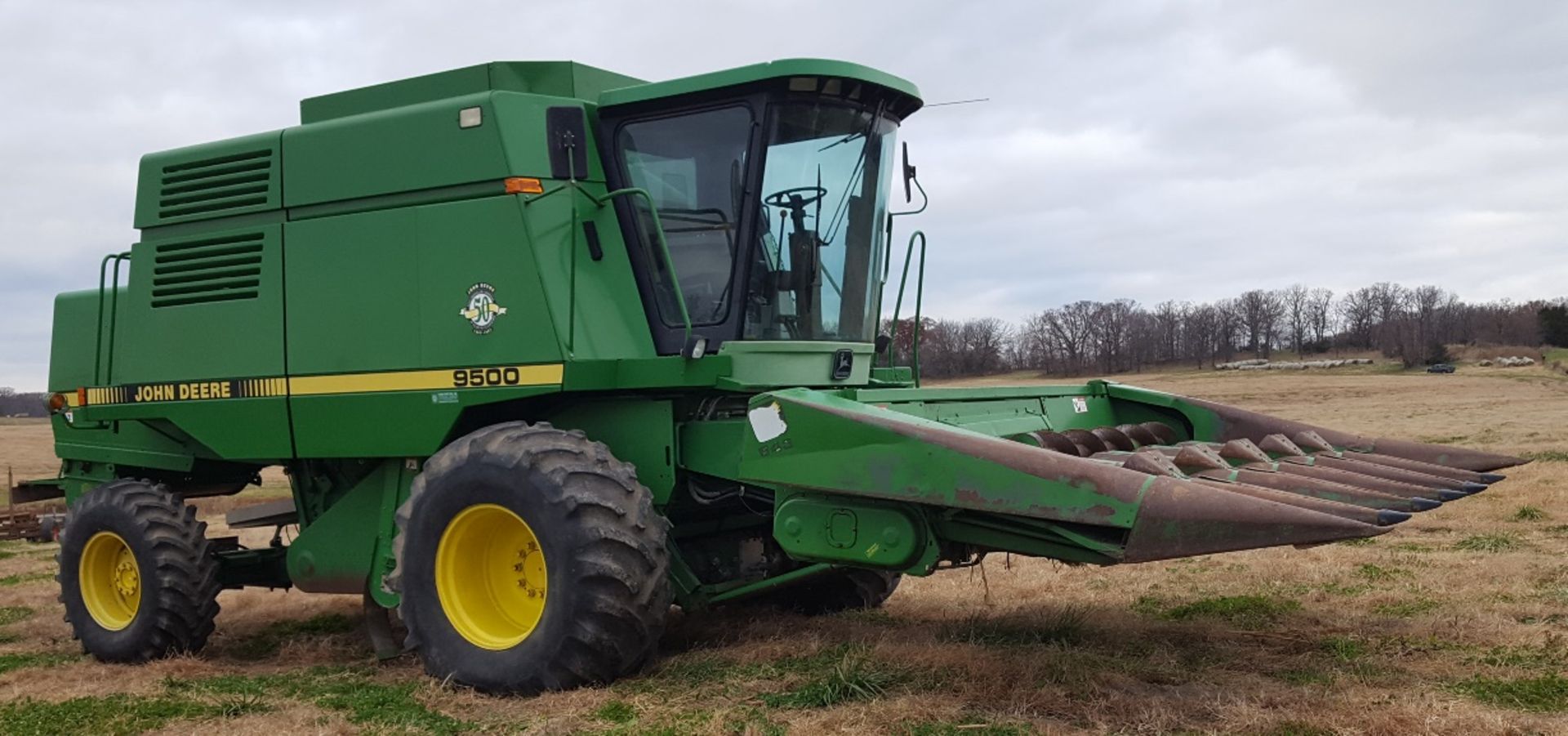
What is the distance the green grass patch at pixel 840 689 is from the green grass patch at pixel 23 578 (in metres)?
9.98

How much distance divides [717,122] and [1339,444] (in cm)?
Result: 365

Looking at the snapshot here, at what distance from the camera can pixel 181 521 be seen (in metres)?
7.69

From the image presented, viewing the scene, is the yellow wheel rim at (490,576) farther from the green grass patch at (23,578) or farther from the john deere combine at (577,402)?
the green grass patch at (23,578)

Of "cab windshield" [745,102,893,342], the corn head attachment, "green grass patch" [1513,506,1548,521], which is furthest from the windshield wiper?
"green grass patch" [1513,506,1548,521]

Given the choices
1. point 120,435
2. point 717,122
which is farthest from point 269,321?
point 717,122

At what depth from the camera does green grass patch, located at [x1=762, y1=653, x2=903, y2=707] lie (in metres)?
5.05

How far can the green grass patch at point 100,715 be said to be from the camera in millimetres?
5426

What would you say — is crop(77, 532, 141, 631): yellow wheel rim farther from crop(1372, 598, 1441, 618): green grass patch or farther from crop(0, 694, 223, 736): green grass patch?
crop(1372, 598, 1441, 618): green grass patch

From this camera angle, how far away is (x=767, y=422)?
5656 mm

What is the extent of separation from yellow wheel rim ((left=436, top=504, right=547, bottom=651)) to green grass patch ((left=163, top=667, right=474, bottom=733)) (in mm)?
401

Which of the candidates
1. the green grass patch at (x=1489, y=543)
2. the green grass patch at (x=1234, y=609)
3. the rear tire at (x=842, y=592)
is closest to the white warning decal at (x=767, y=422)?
the rear tire at (x=842, y=592)

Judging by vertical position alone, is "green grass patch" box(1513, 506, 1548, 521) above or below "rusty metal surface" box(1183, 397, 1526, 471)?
below

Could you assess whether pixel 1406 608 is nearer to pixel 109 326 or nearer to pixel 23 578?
pixel 109 326

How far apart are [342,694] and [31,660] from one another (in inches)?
124
